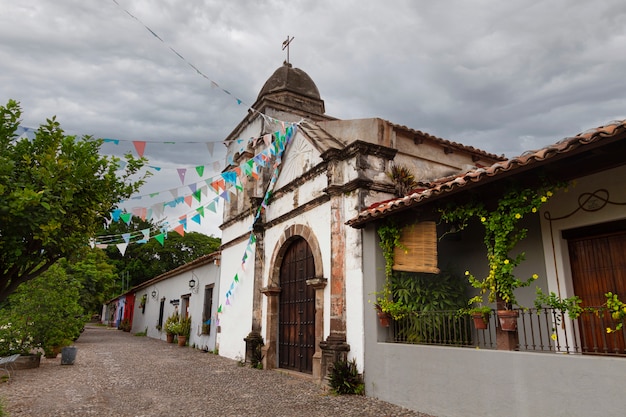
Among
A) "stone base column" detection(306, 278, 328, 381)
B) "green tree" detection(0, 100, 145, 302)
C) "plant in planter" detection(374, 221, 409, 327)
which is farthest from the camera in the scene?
"stone base column" detection(306, 278, 328, 381)

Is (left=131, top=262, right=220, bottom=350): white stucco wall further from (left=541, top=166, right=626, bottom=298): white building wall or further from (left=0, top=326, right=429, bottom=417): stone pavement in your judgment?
(left=541, top=166, right=626, bottom=298): white building wall

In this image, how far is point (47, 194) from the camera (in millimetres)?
3424

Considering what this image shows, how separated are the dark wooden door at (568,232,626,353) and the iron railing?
0.04 ft

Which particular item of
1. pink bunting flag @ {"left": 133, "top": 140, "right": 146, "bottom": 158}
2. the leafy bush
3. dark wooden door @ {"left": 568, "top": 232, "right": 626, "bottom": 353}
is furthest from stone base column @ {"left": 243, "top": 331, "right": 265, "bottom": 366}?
dark wooden door @ {"left": 568, "top": 232, "right": 626, "bottom": 353}

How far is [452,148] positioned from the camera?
898 cm

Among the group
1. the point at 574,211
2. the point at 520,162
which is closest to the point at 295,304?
the point at 574,211

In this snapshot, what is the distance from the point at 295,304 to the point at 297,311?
0.18 metres

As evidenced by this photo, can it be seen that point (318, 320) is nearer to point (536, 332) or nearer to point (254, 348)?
point (254, 348)

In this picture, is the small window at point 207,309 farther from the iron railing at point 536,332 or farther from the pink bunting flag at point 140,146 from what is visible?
the iron railing at point 536,332

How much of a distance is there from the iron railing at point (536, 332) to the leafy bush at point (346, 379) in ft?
2.58

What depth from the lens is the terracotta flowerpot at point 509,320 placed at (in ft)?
14.8

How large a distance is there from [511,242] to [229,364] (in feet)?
25.1

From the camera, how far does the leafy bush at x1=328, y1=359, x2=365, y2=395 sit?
6.30 m

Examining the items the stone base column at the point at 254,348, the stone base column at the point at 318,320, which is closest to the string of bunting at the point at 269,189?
the stone base column at the point at 254,348
